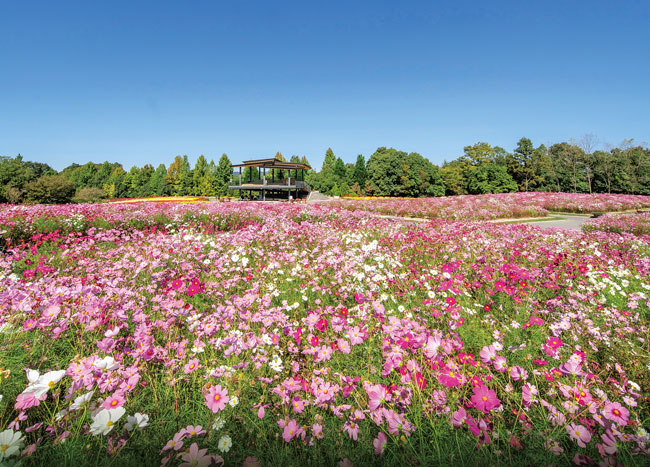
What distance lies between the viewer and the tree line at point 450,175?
40.4 metres

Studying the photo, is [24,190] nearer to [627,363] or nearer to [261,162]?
[261,162]

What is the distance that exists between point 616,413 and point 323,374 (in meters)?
1.71

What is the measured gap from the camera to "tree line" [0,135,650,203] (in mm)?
40406

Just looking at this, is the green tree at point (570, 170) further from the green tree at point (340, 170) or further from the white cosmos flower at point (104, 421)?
the white cosmos flower at point (104, 421)

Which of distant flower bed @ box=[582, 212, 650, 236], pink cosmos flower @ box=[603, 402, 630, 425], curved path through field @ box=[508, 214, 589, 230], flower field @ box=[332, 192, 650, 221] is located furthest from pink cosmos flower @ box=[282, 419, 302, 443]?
flower field @ box=[332, 192, 650, 221]

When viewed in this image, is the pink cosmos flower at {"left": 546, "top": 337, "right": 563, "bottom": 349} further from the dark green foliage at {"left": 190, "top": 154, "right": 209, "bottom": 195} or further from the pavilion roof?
the dark green foliage at {"left": 190, "top": 154, "right": 209, "bottom": 195}

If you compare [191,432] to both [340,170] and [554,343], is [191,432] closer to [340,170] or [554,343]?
[554,343]

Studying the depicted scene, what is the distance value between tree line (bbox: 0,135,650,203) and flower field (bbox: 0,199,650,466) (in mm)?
34755

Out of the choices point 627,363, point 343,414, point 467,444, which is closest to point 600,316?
point 627,363

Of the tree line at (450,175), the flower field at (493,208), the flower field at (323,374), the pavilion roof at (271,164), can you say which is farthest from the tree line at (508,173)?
the flower field at (323,374)

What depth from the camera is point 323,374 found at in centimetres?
217

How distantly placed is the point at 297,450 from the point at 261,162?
Result: 29.0 metres

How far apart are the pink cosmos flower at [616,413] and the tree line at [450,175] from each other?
36529mm

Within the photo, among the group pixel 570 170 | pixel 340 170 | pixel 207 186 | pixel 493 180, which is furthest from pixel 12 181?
pixel 570 170
